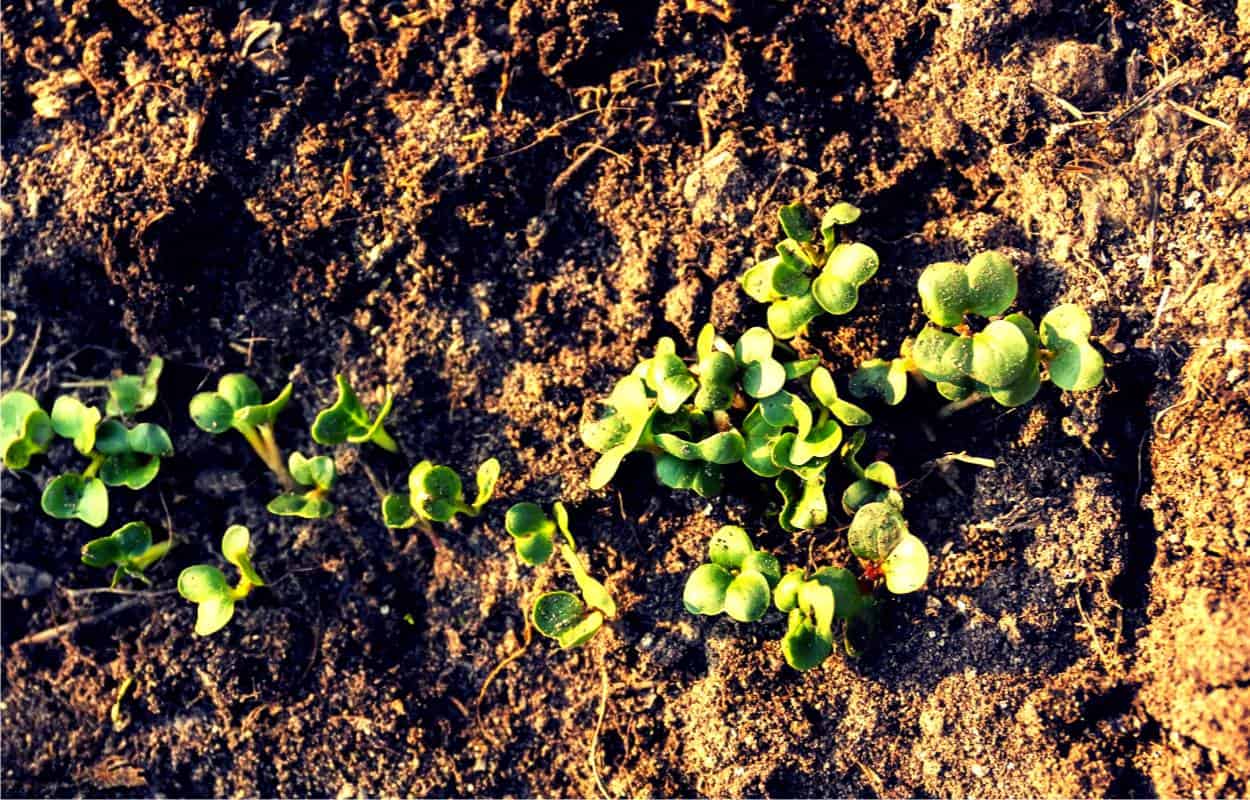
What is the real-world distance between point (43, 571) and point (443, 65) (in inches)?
57.2

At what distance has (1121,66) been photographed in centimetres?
193

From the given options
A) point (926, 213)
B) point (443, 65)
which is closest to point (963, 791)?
point (926, 213)

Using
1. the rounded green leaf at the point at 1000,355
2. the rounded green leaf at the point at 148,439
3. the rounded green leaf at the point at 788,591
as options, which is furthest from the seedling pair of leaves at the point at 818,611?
the rounded green leaf at the point at 148,439

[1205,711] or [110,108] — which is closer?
[1205,711]

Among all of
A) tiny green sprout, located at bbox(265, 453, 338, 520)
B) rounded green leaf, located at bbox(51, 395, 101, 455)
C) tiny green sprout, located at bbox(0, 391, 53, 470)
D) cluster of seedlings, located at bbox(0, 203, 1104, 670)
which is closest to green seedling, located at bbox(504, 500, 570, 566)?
cluster of seedlings, located at bbox(0, 203, 1104, 670)

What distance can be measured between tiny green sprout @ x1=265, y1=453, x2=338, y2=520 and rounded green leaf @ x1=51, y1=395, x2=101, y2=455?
0.40 metres

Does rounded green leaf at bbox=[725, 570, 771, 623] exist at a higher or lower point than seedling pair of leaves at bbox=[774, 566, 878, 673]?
higher

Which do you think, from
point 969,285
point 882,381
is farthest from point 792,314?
point 969,285

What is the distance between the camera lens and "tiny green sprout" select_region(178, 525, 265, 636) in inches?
75.2

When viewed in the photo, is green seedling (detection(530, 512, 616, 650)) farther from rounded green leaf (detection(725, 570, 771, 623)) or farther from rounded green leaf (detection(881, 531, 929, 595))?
rounded green leaf (detection(881, 531, 929, 595))

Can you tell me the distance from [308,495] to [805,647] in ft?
3.52

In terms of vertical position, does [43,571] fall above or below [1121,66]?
below

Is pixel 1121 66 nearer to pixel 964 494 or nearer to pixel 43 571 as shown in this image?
pixel 964 494

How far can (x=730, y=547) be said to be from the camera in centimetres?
187
